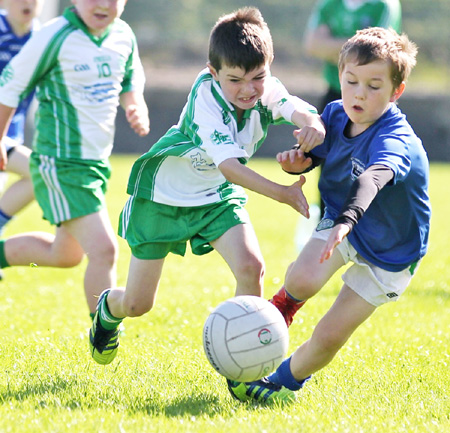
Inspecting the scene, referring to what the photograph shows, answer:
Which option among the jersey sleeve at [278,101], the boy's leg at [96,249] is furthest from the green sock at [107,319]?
the jersey sleeve at [278,101]

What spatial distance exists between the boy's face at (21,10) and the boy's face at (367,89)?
3.30 meters

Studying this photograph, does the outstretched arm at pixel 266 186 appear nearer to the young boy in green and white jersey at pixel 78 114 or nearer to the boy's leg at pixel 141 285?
the boy's leg at pixel 141 285

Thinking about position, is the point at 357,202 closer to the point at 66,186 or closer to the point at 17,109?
the point at 66,186

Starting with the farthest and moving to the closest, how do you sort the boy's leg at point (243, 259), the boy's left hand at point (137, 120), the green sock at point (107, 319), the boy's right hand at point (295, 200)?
the boy's left hand at point (137, 120), the green sock at point (107, 319), the boy's leg at point (243, 259), the boy's right hand at point (295, 200)

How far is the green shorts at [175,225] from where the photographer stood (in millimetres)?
4207

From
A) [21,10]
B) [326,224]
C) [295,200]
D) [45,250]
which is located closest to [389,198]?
[326,224]

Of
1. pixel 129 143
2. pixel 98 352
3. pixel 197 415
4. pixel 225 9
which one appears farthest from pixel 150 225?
pixel 225 9

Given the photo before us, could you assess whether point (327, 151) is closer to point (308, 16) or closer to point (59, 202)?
point (59, 202)

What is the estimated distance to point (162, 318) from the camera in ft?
19.2

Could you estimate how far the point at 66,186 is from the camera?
514 cm

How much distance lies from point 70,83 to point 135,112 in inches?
17.2

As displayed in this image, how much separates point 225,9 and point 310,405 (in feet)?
70.8

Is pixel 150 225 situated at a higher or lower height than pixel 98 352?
higher

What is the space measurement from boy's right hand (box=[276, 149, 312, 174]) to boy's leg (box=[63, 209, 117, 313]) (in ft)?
5.20
